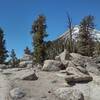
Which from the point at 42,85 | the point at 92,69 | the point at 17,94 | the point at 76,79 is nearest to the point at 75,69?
the point at 92,69

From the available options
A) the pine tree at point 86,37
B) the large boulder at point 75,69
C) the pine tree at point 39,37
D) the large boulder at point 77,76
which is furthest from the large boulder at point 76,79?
the pine tree at point 39,37

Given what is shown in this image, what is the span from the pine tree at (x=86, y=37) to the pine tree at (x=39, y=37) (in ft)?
21.3

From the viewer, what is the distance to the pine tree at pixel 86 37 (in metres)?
51.8

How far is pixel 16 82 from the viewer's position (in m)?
22.5

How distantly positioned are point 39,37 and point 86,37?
328 inches

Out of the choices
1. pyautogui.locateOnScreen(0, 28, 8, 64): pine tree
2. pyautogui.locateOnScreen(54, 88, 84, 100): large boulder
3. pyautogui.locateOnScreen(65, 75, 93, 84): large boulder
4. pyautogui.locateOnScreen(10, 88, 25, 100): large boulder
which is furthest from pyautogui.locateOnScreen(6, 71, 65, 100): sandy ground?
pyautogui.locateOnScreen(0, 28, 8, 64): pine tree

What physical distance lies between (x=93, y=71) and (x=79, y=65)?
2.15m

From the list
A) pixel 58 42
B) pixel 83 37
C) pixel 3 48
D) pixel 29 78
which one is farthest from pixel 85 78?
pixel 58 42

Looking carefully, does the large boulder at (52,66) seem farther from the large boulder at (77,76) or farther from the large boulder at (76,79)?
the large boulder at (76,79)

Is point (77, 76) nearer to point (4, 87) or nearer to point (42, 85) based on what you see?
point (42, 85)

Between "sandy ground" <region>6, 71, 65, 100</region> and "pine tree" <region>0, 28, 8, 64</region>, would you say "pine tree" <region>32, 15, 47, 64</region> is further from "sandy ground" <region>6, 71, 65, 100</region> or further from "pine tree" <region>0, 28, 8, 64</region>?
"sandy ground" <region>6, 71, 65, 100</region>

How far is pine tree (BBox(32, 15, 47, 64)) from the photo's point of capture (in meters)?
54.1

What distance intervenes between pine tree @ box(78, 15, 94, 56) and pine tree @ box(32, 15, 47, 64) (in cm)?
649

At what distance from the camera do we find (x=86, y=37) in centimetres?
5425
